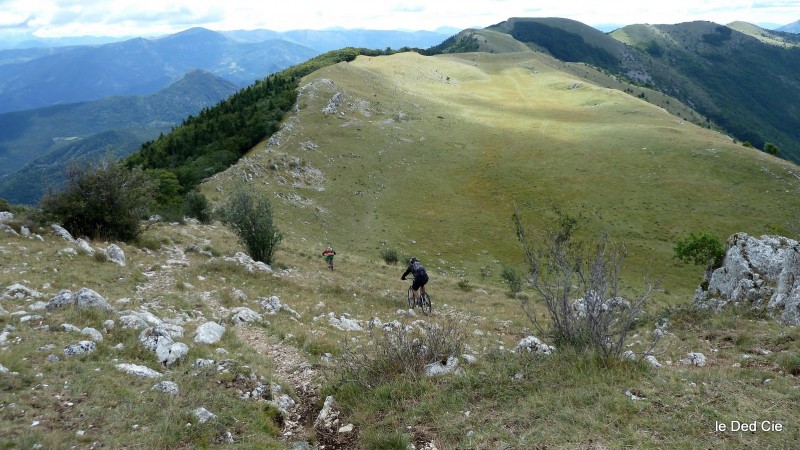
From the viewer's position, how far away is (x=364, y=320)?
1570cm

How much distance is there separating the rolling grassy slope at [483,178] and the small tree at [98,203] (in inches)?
748

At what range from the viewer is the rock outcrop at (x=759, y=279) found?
14.1 meters

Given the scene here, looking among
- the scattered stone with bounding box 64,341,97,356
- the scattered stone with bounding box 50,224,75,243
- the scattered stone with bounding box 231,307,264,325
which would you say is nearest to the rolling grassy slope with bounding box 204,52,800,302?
the scattered stone with bounding box 50,224,75,243

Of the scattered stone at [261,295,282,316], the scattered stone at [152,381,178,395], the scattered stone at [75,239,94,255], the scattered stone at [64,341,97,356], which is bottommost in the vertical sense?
the scattered stone at [261,295,282,316]

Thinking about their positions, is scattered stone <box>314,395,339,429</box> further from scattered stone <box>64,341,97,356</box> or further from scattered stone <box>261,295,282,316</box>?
scattered stone <box>261,295,282,316</box>

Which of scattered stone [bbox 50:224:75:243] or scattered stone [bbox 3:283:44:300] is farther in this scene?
scattered stone [bbox 50:224:75:243]

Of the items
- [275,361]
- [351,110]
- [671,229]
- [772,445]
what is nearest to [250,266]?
[275,361]

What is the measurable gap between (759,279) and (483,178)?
1759 inches

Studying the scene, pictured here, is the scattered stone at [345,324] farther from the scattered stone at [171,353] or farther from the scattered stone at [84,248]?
the scattered stone at [84,248]

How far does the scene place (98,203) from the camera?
19719 millimetres

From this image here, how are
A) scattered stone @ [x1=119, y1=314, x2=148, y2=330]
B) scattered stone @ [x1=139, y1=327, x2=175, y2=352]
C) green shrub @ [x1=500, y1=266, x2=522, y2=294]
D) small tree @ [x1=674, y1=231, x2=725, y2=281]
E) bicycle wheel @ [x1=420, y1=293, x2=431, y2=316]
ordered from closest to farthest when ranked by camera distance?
scattered stone @ [x1=139, y1=327, x2=175, y2=352] → scattered stone @ [x1=119, y1=314, x2=148, y2=330] → bicycle wheel @ [x1=420, y1=293, x2=431, y2=316] → green shrub @ [x1=500, y1=266, x2=522, y2=294] → small tree @ [x1=674, y1=231, x2=725, y2=281]

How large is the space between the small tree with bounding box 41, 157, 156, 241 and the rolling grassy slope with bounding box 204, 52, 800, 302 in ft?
62.3

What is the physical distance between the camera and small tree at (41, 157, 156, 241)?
19141 mm

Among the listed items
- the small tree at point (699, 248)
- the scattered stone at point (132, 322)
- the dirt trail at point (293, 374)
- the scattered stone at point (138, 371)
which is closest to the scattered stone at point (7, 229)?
the scattered stone at point (132, 322)
